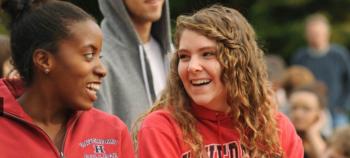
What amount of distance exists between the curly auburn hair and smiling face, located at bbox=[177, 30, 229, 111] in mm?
32

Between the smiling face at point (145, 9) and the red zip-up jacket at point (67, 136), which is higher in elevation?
the smiling face at point (145, 9)

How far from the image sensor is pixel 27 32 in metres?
4.25

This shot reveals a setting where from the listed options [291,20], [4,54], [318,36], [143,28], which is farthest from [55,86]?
[291,20]

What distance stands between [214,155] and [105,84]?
2.49 feet

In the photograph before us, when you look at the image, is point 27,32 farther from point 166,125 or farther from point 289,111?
point 289,111

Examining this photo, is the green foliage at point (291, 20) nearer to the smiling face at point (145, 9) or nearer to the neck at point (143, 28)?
the neck at point (143, 28)

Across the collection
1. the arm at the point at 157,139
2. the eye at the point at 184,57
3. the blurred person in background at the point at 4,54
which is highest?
the eye at the point at 184,57

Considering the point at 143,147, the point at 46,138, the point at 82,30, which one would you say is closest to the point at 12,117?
the point at 46,138

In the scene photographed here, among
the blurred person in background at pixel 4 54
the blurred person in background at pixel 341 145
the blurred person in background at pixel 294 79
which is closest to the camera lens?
the blurred person in background at pixel 4 54

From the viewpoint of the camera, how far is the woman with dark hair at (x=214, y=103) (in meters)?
4.69

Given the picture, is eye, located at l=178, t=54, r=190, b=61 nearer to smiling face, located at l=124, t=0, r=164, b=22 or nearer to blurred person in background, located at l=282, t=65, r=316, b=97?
smiling face, located at l=124, t=0, r=164, b=22

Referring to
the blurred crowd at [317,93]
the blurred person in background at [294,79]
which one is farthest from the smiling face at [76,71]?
the blurred person in background at [294,79]

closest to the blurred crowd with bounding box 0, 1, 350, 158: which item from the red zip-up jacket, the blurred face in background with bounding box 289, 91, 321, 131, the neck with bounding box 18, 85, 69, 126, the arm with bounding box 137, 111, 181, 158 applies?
the blurred face in background with bounding box 289, 91, 321, 131

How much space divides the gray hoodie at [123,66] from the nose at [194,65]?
0.57 meters
